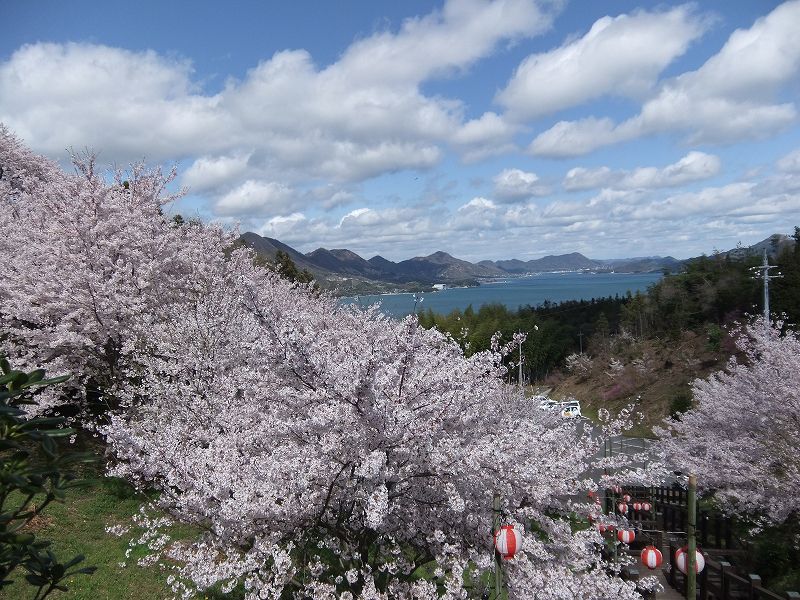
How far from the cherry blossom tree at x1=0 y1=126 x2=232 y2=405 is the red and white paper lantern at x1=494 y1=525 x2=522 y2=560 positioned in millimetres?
8219

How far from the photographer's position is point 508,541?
4.34 m

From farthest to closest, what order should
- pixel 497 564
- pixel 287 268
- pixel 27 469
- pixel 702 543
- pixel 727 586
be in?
pixel 287 268, pixel 702 543, pixel 727 586, pixel 497 564, pixel 27 469

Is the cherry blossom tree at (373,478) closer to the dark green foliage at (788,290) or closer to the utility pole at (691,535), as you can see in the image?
the utility pole at (691,535)

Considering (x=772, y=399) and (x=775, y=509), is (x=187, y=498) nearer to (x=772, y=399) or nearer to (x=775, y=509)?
(x=775, y=509)

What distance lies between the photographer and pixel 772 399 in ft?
33.1

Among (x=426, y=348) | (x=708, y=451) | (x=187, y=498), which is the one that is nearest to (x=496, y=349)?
(x=426, y=348)

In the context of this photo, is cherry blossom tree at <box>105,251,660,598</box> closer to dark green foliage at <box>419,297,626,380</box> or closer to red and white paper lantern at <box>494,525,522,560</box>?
red and white paper lantern at <box>494,525,522,560</box>

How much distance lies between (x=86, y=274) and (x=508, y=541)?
9.62m

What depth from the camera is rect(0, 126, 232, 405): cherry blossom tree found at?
35.2 feet

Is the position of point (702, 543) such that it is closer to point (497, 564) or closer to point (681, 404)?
point (497, 564)

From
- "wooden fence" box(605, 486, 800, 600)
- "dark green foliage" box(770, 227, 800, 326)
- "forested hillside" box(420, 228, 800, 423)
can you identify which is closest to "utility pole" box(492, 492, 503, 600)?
"wooden fence" box(605, 486, 800, 600)

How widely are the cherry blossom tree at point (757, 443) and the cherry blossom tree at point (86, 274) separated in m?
10.7

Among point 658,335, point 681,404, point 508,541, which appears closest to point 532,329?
point 658,335

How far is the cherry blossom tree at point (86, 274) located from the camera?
10734 millimetres
